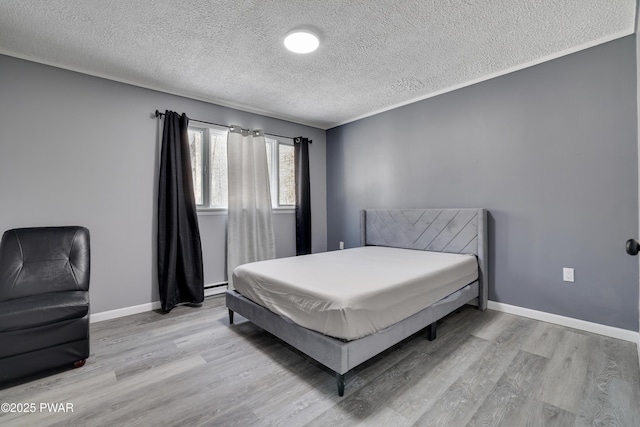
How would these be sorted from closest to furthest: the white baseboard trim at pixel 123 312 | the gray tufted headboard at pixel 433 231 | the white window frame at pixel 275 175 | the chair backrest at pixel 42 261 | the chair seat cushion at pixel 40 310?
the chair seat cushion at pixel 40 310
the chair backrest at pixel 42 261
the white baseboard trim at pixel 123 312
the gray tufted headboard at pixel 433 231
the white window frame at pixel 275 175

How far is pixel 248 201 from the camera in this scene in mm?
3869

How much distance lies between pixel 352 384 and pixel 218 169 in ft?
9.91

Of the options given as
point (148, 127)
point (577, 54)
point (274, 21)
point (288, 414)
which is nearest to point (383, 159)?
point (577, 54)

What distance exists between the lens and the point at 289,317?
197cm

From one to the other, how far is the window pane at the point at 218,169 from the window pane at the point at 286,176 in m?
0.92

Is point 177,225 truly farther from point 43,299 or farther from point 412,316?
point 412,316

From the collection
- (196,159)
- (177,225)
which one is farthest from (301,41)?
(177,225)

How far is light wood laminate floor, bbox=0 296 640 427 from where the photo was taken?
1.48 meters

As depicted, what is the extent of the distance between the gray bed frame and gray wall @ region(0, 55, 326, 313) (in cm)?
125

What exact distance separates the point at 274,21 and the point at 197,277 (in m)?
2.73

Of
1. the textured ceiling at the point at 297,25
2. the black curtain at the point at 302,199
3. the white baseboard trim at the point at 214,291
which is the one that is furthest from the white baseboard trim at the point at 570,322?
the white baseboard trim at the point at 214,291

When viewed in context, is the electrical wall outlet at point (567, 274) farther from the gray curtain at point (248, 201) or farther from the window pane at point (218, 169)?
the window pane at point (218, 169)

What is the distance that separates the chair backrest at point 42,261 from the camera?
2139mm

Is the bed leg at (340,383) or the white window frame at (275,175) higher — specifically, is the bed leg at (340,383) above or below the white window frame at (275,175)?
below
